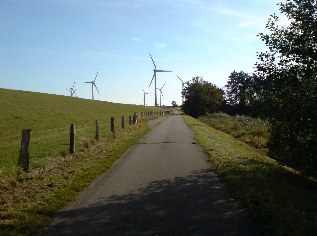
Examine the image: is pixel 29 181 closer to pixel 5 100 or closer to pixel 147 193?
pixel 147 193

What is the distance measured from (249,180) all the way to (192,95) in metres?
90.8

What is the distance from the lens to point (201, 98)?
99.0m

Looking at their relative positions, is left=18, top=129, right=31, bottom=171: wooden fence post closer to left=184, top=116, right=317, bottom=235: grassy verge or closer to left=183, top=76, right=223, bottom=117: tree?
left=184, top=116, right=317, bottom=235: grassy verge

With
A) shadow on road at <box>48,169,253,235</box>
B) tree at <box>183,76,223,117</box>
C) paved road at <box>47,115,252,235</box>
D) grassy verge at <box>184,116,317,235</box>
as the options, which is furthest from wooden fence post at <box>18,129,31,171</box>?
tree at <box>183,76,223,117</box>

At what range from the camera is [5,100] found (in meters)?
57.3

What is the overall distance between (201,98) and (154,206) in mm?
90664

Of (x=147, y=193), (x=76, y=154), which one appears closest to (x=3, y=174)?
(x=147, y=193)

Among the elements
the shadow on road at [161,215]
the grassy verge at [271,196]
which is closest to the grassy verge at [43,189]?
the shadow on road at [161,215]

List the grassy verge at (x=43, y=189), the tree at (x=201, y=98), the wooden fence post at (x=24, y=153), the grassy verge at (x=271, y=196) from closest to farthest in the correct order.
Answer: the grassy verge at (x=271, y=196), the grassy verge at (x=43, y=189), the wooden fence post at (x=24, y=153), the tree at (x=201, y=98)

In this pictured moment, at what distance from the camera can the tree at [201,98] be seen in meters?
99.4

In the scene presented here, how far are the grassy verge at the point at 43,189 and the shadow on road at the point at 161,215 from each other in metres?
0.51

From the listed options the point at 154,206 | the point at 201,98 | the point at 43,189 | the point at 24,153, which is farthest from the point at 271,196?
the point at 201,98

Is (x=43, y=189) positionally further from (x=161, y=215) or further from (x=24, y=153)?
(x=161, y=215)

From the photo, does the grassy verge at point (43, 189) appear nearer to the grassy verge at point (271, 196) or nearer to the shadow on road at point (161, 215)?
the shadow on road at point (161, 215)
